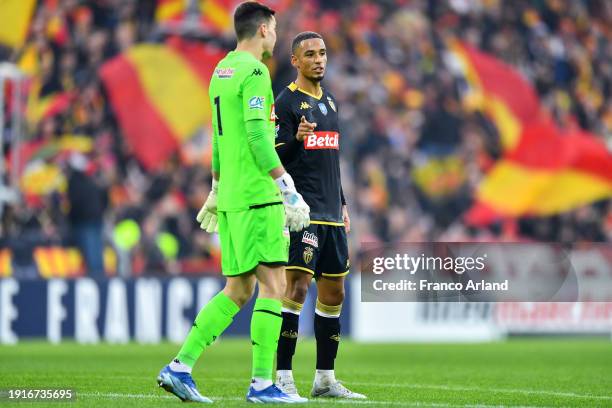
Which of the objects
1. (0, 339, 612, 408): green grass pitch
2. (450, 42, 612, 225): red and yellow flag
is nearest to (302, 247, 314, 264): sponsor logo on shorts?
(0, 339, 612, 408): green grass pitch

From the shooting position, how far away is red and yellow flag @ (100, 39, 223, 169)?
20.2 m

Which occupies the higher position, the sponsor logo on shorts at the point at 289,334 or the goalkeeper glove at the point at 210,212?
the goalkeeper glove at the point at 210,212

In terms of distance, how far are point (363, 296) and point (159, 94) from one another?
22.3ft

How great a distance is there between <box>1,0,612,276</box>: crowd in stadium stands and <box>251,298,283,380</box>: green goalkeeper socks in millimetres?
9924

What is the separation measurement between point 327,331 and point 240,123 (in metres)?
1.88

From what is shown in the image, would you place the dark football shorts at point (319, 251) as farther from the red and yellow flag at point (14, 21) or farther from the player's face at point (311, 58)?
the red and yellow flag at point (14, 21)

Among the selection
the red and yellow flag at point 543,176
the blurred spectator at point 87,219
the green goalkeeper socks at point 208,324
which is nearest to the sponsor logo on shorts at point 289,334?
the green goalkeeper socks at point 208,324

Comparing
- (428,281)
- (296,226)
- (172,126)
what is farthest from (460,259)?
(172,126)

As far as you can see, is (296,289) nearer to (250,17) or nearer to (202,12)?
(250,17)

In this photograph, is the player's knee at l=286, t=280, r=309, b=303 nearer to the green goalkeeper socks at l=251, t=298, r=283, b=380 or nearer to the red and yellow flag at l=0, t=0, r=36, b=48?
the green goalkeeper socks at l=251, t=298, r=283, b=380

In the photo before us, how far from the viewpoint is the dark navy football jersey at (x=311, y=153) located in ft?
27.2

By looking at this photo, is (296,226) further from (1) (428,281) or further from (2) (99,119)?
(2) (99,119)

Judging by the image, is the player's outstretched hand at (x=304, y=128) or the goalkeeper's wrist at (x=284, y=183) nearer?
the goalkeeper's wrist at (x=284, y=183)

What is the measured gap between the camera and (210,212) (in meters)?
7.84
